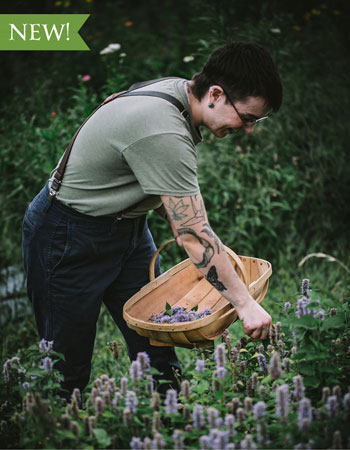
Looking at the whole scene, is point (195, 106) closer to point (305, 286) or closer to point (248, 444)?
point (305, 286)

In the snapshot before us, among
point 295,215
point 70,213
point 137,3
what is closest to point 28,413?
point 70,213

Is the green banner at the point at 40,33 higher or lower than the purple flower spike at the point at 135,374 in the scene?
higher

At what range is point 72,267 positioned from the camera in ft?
7.12

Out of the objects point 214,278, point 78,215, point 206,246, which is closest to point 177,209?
point 206,246

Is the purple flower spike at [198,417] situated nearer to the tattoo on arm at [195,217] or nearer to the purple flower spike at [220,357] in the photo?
the purple flower spike at [220,357]

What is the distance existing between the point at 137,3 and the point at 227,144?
470cm

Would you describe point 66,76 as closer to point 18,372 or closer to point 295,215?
point 295,215

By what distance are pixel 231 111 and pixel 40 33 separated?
2059 mm

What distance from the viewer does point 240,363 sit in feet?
5.96

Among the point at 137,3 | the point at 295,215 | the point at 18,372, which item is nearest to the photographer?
the point at 18,372

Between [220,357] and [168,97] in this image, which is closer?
[220,357]

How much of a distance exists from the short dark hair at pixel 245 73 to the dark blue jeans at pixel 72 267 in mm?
728

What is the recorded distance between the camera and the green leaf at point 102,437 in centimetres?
134

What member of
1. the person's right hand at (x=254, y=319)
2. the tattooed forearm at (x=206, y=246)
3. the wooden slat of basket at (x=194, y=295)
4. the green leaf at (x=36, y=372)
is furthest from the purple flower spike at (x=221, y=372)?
the wooden slat of basket at (x=194, y=295)
